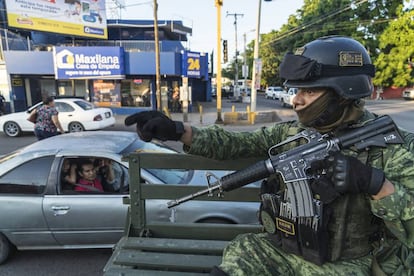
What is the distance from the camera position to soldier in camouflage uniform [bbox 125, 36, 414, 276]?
4.47 feet

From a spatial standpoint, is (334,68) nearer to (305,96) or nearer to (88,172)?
(305,96)

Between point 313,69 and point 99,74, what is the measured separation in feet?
58.4

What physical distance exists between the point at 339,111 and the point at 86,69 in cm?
1816

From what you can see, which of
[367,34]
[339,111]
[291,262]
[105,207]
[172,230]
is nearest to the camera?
[339,111]

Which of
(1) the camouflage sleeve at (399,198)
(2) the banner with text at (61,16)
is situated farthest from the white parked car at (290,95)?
(2) the banner with text at (61,16)

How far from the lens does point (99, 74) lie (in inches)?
702

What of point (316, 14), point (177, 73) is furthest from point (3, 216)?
→ point (316, 14)

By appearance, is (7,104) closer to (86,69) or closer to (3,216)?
(86,69)

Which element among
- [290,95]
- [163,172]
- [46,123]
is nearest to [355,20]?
[290,95]

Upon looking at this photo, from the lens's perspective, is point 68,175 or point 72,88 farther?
point 72,88

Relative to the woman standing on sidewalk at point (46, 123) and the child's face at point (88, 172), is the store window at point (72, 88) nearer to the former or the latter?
the woman standing on sidewalk at point (46, 123)

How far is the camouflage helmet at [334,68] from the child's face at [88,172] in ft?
7.90

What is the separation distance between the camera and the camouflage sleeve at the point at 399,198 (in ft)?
4.37

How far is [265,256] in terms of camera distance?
5.77ft
